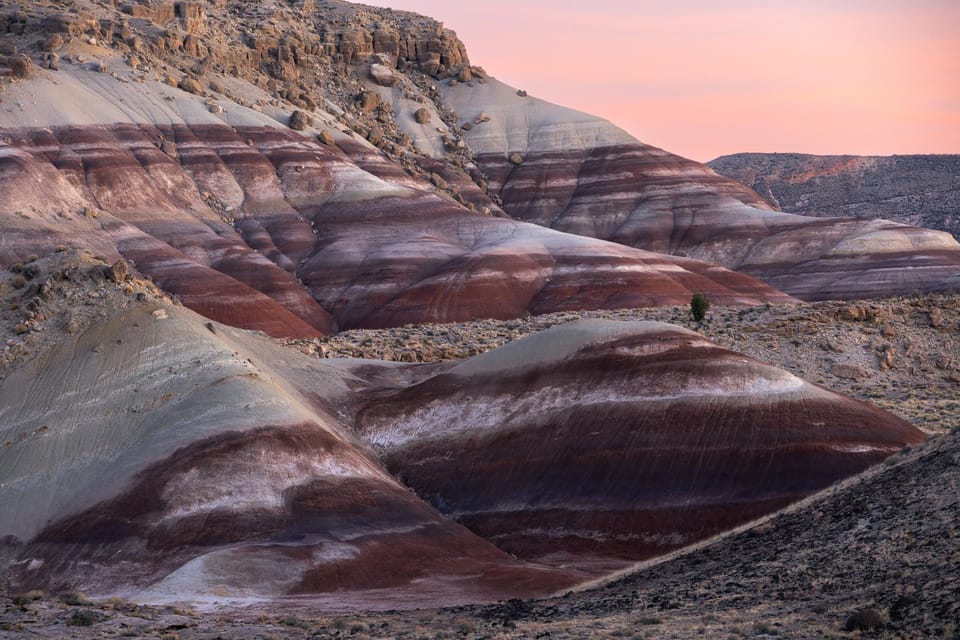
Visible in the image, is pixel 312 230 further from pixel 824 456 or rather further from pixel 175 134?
pixel 824 456

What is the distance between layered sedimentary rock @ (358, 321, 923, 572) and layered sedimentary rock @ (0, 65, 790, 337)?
154ft

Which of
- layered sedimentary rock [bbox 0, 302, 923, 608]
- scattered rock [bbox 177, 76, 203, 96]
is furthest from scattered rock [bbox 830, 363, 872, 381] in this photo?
scattered rock [bbox 177, 76, 203, 96]

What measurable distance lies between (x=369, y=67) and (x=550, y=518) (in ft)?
389

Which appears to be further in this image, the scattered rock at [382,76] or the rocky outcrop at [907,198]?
the rocky outcrop at [907,198]

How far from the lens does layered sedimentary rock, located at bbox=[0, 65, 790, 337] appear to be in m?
95.4

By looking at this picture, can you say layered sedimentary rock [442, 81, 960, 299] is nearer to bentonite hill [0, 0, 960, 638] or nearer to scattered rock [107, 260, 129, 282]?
bentonite hill [0, 0, 960, 638]

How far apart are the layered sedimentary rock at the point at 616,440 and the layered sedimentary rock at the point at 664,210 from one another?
8087 centimetres

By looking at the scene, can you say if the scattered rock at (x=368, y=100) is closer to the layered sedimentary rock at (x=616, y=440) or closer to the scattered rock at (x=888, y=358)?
the scattered rock at (x=888, y=358)

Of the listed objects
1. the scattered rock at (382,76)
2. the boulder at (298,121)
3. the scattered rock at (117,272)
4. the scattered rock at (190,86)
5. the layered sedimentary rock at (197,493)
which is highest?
the scattered rock at (382,76)

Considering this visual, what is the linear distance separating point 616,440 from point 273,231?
73635 mm

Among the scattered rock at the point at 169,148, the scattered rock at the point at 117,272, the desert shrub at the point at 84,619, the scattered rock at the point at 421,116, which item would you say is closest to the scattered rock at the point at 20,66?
the scattered rock at the point at 169,148

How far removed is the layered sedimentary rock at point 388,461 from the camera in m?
34.8

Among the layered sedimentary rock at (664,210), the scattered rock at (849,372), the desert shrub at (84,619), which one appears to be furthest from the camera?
the layered sedimentary rock at (664,210)

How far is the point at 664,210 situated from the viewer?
142750 mm
